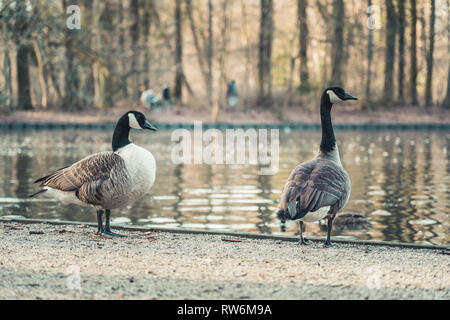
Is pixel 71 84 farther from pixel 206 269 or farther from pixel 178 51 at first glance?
pixel 206 269

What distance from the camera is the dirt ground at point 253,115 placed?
3859 cm

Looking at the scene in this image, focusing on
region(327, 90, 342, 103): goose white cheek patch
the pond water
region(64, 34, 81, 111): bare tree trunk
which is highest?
region(64, 34, 81, 111): bare tree trunk

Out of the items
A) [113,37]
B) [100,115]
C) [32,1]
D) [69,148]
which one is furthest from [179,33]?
[69,148]

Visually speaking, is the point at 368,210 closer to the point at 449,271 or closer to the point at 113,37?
the point at 449,271

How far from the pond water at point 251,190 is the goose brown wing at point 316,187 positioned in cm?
240

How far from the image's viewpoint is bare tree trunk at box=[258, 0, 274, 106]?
144 ft

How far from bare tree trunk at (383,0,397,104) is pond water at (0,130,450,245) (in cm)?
1620

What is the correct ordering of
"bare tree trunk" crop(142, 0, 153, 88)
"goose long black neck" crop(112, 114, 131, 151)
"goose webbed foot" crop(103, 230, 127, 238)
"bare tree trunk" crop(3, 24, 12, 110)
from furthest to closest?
"bare tree trunk" crop(142, 0, 153, 88)
"bare tree trunk" crop(3, 24, 12, 110)
"goose long black neck" crop(112, 114, 131, 151)
"goose webbed foot" crop(103, 230, 127, 238)

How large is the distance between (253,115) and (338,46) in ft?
24.3

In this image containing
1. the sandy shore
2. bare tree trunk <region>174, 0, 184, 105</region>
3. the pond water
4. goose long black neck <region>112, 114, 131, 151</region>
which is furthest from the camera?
→ bare tree trunk <region>174, 0, 184, 105</region>

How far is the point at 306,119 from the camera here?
40344 millimetres

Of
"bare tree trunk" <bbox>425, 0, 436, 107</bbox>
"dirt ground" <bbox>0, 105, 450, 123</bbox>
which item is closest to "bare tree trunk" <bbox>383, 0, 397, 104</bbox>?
"dirt ground" <bbox>0, 105, 450, 123</bbox>

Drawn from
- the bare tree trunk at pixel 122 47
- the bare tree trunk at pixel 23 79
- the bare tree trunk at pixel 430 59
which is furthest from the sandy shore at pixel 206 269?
the bare tree trunk at pixel 430 59

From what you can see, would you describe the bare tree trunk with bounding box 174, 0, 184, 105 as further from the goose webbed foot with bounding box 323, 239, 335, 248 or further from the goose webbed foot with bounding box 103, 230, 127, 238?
the goose webbed foot with bounding box 323, 239, 335, 248
